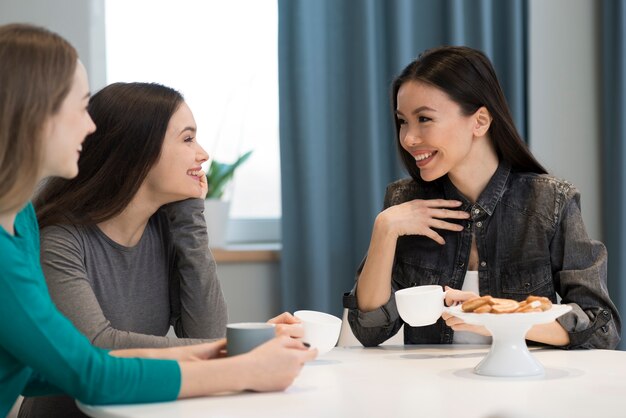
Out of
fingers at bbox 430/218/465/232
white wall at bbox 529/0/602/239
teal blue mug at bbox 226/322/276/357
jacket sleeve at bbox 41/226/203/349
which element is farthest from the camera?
white wall at bbox 529/0/602/239

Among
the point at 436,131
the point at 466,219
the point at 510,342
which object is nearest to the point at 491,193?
the point at 466,219

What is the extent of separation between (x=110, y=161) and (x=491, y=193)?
0.83 metres

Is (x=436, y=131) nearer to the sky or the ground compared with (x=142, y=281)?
nearer to the sky

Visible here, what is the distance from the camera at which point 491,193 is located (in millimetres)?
1938

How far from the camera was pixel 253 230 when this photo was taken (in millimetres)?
3104

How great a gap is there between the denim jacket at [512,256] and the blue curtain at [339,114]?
911 millimetres

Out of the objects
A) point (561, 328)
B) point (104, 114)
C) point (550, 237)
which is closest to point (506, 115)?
point (550, 237)

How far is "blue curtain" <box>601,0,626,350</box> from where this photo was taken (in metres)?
3.07

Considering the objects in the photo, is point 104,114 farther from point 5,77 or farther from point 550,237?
point 550,237

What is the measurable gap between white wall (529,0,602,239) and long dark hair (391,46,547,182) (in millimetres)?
1187

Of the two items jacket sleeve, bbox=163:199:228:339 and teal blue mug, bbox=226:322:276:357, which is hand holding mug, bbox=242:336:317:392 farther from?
jacket sleeve, bbox=163:199:228:339

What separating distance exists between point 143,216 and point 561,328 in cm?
88

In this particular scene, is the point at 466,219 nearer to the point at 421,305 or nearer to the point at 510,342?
the point at 421,305

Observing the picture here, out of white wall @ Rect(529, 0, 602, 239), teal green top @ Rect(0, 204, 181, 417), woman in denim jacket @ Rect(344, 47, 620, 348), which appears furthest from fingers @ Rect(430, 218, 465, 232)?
white wall @ Rect(529, 0, 602, 239)
